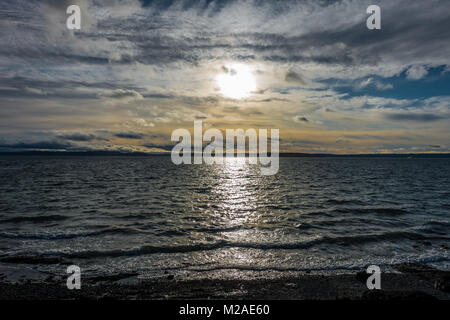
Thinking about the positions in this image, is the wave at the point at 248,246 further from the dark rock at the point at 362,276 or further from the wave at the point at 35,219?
the wave at the point at 35,219

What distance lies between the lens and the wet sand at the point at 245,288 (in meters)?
9.54

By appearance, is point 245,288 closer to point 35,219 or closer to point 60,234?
point 60,234

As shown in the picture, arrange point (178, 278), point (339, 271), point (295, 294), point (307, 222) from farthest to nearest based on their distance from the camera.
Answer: point (307, 222) < point (339, 271) < point (178, 278) < point (295, 294)

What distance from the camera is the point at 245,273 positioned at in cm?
1183

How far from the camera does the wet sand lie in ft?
31.3

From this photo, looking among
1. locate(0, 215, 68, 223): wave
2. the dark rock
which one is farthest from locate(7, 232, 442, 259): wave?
locate(0, 215, 68, 223): wave

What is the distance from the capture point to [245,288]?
10.4 meters

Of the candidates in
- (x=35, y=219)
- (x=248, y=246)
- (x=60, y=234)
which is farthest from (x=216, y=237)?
(x=35, y=219)

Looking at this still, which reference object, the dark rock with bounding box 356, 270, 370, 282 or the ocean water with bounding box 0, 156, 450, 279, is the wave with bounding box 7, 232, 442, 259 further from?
the dark rock with bounding box 356, 270, 370, 282

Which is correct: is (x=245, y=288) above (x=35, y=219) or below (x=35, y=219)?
below
